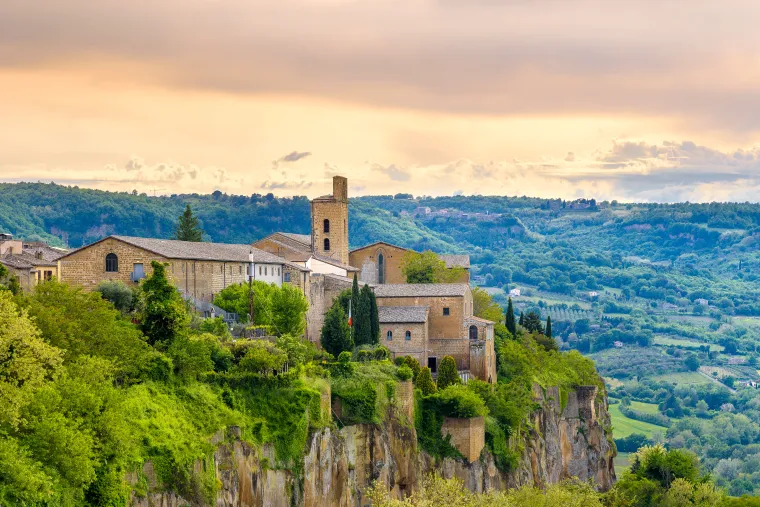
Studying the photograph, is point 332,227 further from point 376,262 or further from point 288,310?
point 288,310

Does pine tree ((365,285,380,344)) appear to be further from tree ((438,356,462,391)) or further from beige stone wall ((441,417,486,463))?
beige stone wall ((441,417,486,463))

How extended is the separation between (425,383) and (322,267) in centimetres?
2118

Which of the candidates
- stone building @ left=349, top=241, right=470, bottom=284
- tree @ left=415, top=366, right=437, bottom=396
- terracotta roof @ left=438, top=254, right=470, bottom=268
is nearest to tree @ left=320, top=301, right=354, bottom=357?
tree @ left=415, top=366, right=437, bottom=396

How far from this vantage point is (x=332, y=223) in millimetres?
114062

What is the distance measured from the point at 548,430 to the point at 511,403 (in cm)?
1430

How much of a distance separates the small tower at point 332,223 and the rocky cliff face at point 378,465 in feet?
75.4

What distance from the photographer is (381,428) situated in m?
68.4

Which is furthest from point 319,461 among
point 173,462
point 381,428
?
point 173,462

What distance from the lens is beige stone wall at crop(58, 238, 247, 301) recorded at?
74.2 meters

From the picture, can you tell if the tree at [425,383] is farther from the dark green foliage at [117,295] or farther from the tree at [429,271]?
the tree at [429,271]

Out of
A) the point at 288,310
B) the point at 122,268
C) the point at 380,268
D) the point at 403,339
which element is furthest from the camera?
the point at 380,268

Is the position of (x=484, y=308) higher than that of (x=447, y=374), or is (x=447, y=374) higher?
(x=484, y=308)

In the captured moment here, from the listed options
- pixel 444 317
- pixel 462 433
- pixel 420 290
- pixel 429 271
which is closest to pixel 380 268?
pixel 429 271

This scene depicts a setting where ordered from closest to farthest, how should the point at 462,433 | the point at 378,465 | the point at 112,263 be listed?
1. the point at 378,465
2. the point at 112,263
3. the point at 462,433
